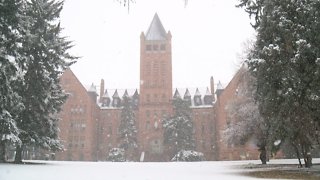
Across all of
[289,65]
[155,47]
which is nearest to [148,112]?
[155,47]

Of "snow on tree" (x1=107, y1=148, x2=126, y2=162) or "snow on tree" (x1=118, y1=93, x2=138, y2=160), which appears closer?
"snow on tree" (x1=107, y1=148, x2=126, y2=162)

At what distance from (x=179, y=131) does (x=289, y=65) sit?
44887mm

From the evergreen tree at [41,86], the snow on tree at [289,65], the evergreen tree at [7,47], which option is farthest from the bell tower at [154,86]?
the snow on tree at [289,65]

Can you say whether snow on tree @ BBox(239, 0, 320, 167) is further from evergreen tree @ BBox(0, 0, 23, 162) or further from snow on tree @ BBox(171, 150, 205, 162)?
snow on tree @ BBox(171, 150, 205, 162)

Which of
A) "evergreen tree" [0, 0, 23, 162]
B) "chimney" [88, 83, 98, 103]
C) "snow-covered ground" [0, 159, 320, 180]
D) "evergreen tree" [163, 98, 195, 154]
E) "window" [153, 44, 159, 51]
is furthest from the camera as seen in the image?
"window" [153, 44, 159, 51]

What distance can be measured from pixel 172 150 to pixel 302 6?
46.8 meters

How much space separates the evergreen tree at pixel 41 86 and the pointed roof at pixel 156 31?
4534cm

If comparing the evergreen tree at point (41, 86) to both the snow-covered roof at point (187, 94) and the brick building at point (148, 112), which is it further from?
the snow-covered roof at point (187, 94)

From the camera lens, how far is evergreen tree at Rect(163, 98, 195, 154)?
61.0 meters

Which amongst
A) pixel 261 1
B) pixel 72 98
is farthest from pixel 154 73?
pixel 261 1

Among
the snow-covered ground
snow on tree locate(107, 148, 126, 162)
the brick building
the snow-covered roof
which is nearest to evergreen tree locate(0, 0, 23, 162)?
the snow-covered ground

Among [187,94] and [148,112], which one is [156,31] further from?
[148,112]

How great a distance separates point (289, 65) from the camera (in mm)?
17297

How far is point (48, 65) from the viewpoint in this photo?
28.1 m
